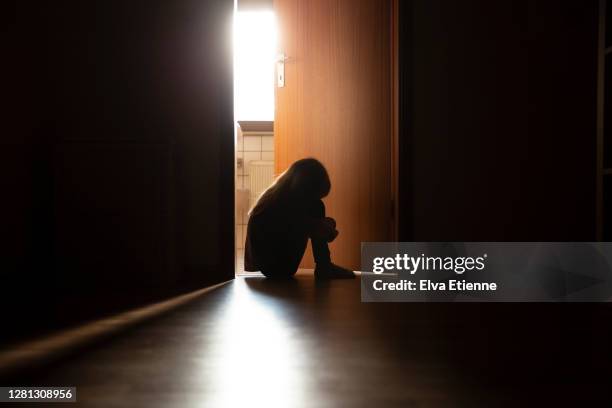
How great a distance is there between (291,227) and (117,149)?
854 millimetres

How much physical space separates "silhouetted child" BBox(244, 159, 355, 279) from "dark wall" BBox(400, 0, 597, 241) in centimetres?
42

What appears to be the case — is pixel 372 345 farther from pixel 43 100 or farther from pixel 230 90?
pixel 43 100

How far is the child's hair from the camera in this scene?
7.68ft

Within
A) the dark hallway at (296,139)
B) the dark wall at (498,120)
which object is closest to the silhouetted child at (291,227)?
the dark hallway at (296,139)

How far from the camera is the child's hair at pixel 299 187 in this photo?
234cm

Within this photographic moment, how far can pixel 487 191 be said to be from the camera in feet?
7.88

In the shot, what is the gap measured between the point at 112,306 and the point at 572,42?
231cm

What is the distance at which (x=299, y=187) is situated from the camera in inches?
92.2

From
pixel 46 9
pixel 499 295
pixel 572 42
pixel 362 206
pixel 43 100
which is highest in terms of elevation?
pixel 46 9

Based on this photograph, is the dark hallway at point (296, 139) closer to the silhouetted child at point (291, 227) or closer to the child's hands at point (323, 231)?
the silhouetted child at point (291, 227)

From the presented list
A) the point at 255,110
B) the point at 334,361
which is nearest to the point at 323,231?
the point at 334,361

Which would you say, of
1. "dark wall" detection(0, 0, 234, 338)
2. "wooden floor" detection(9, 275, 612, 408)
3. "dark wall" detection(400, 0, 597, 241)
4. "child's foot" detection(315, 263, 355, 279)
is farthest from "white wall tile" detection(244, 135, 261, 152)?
"wooden floor" detection(9, 275, 612, 408)

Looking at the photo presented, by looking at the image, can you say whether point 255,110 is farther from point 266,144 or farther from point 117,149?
point 117,149

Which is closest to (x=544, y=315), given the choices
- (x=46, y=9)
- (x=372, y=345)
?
(x=372, y=345)
